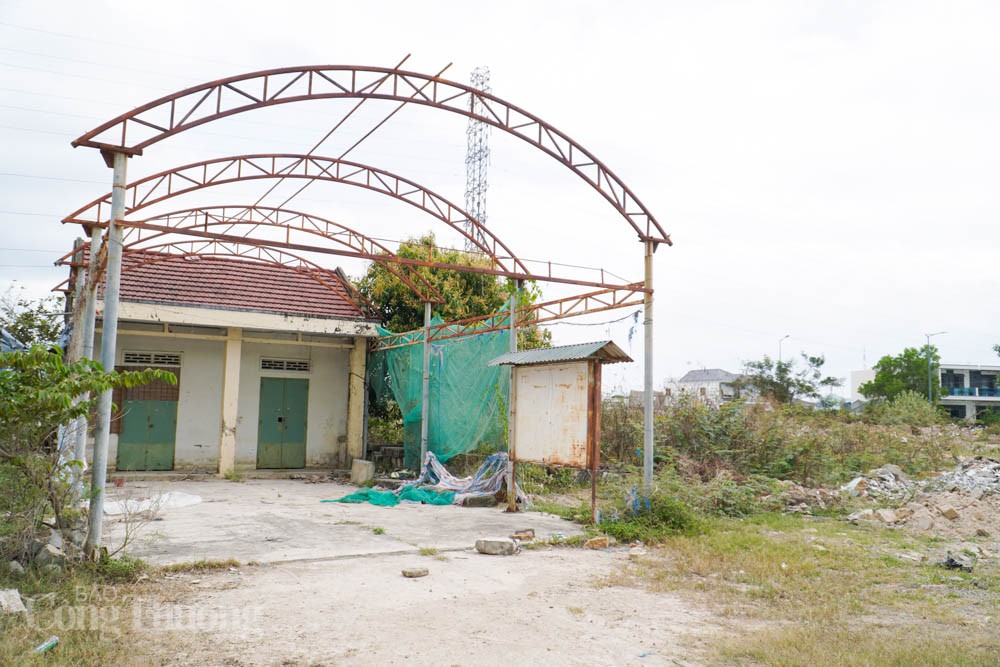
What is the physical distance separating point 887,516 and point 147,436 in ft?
47.3

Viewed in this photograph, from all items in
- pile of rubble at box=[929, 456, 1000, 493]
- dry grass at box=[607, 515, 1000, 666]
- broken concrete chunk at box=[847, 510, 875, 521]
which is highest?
pile of rubble at box=[929, 456, 1000, 493]

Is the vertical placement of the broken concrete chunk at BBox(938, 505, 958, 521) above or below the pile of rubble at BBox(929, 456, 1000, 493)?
below

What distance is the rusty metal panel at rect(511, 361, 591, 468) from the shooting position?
984 centimetres

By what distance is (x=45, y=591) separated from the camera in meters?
5.73

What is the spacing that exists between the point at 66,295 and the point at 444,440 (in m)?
8.90

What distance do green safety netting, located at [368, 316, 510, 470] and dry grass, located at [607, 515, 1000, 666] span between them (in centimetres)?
434

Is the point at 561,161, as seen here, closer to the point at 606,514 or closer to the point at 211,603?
the point at 606,514

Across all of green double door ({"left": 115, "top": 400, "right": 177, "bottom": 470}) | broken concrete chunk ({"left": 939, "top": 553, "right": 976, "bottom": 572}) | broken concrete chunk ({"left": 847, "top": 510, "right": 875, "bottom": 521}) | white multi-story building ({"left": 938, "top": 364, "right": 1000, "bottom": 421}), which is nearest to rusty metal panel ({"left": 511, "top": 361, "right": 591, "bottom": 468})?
broken concrete chunk ({"left": 939, "top": 553, "right": 976, "bottom": 572})

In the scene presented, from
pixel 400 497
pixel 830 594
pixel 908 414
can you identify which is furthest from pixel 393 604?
pixel 908 414

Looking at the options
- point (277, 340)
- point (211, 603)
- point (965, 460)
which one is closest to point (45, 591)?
A: point (211, 603)

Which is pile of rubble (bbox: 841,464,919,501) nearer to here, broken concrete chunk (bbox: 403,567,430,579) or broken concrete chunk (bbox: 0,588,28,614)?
broken concrete chunk (bbox: 403,567,430,579)

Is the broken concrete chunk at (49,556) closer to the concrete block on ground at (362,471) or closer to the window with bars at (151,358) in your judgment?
the concrete block on ground at (362,471)

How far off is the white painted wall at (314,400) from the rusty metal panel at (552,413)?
25.2 ft

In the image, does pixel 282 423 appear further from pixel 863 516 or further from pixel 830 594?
pixel 830 594
